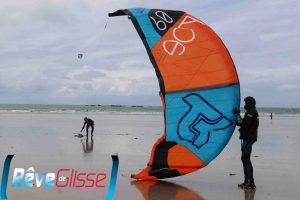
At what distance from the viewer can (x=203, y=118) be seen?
7609mm

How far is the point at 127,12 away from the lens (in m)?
7.80

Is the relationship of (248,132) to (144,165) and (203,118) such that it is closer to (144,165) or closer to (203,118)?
(203,118)

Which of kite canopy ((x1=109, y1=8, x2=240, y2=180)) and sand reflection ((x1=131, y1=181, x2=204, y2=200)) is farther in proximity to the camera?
kite canopy ((x1=109, y1=8, x2=240, y2=180))

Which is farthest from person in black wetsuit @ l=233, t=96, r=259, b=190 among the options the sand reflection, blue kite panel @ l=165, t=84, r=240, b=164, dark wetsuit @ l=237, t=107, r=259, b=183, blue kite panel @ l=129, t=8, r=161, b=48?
blue kite panel @ l=129, t=8, r=161, b=48

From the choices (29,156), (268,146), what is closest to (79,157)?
(29,156)

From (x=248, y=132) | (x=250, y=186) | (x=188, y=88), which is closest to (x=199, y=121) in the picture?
(x=188, y=88)

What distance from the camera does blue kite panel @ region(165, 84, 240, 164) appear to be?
7516 mm

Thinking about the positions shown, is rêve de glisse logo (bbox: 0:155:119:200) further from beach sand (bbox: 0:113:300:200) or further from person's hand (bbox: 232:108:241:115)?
person's hand (bbox: 232:108:241:115)

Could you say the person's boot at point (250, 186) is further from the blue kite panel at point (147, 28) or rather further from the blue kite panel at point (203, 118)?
the blue kite panel at point (147, 28)

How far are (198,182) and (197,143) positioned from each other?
0.87m

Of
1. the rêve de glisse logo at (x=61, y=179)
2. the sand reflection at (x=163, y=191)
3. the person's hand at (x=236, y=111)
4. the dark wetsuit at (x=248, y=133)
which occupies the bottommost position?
the sand reflection at (x=163, y=191)

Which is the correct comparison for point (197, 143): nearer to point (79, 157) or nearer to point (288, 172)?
point (288, 172)

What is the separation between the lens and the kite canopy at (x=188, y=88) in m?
7.51

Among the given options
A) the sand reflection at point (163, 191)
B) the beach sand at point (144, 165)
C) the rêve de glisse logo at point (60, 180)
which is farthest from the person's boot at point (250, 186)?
the rêve de glisse logo at point (60, 180)
